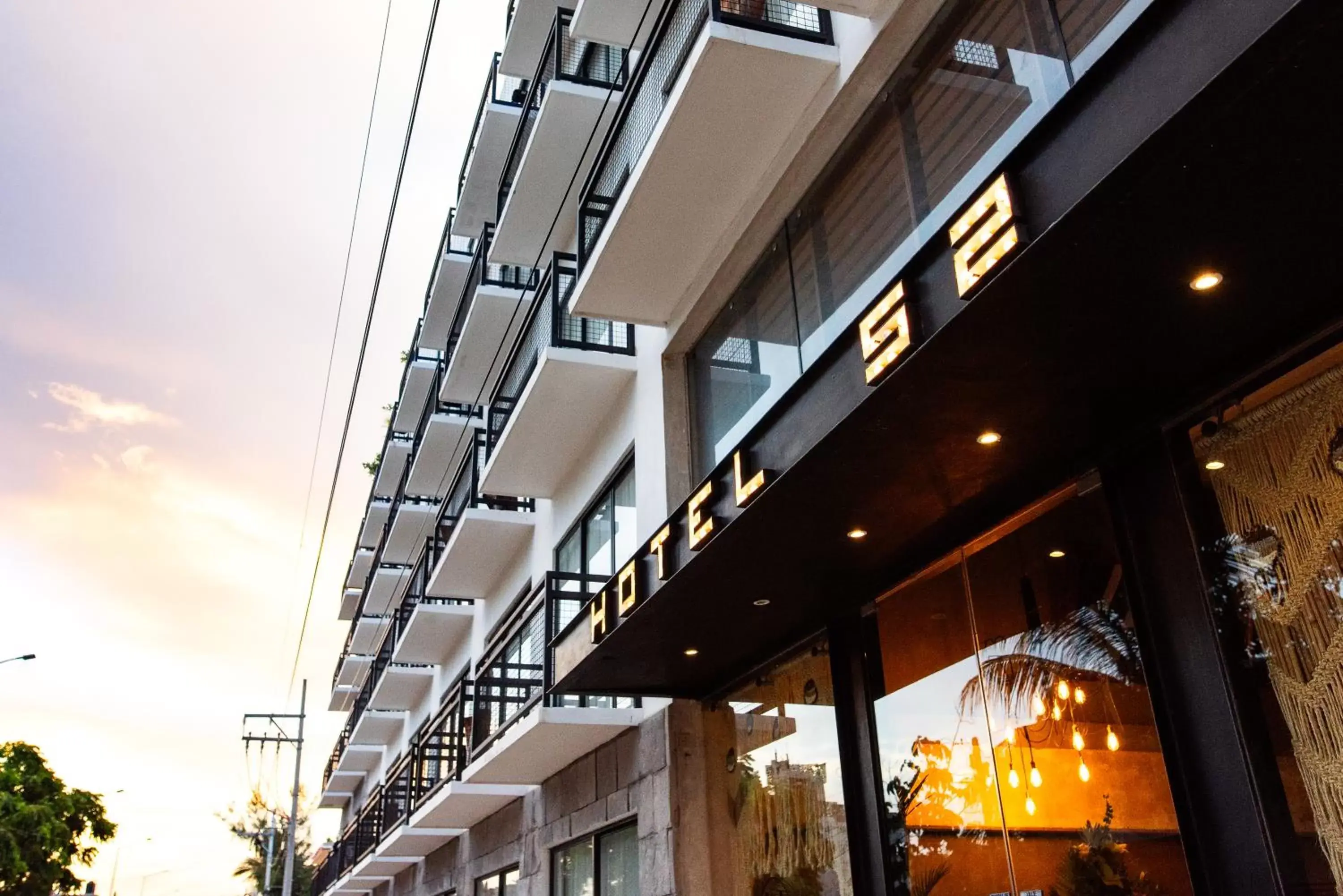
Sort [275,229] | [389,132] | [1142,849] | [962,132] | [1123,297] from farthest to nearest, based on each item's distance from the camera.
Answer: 1. [275,229]
2. [389,132]
3. [962,132]
4. [1142,849]
5. [1123,297]

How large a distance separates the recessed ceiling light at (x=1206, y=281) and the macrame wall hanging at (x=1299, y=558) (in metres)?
0.85

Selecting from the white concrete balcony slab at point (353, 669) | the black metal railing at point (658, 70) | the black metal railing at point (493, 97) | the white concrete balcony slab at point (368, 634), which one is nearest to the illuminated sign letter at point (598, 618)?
the black metal railing at point (658, 70)

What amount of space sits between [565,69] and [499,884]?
1139cm

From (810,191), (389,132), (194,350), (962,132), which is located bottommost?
(962,132)

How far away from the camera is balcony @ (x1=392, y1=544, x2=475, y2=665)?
1884cm

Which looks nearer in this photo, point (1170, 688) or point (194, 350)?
point (1170, 688)

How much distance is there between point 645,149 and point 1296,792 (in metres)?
6.32

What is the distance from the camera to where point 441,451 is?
21.6 meters

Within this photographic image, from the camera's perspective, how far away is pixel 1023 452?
525 cm

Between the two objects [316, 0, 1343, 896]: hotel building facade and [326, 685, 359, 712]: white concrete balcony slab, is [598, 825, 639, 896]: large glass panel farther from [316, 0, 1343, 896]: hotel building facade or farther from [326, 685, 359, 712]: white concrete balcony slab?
[326, 685, 359, 712]: white concrete balcony slab

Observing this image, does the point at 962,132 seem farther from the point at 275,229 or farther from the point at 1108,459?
the point at 275,229

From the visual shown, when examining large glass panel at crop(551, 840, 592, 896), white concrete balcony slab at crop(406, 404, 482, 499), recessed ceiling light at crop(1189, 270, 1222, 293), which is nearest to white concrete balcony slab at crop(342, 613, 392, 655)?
white concrete balcony slab at crop(406, 404, 482, 499)

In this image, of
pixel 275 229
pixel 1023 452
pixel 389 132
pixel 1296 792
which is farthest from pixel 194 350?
pixel 1296 792

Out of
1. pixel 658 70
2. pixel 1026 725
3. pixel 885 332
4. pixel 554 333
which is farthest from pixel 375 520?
pixel 885 332
